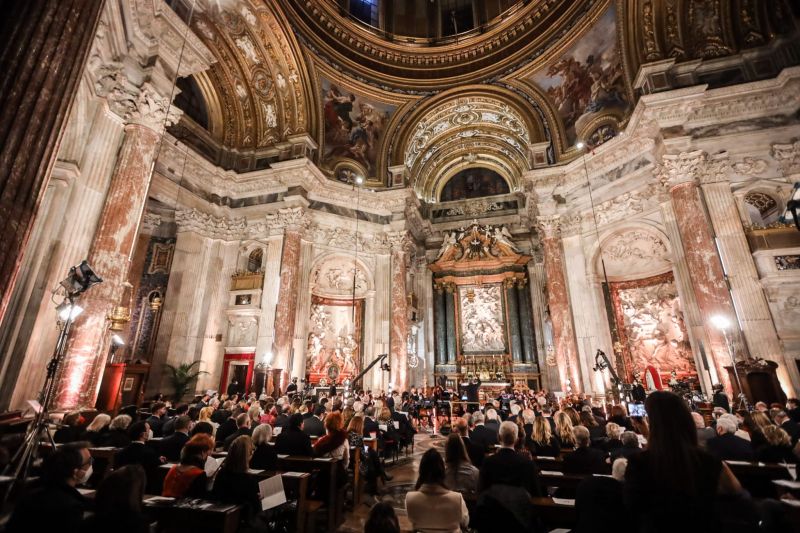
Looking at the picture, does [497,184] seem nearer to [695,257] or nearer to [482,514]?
[695,257]

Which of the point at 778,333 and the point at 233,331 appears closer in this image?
the point at 778,333

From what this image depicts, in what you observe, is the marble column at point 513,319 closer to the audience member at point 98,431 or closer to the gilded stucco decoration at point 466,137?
the gilded stucco decoration at point 466,137

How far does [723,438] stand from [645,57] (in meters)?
12.1

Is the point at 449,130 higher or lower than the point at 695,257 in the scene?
higher

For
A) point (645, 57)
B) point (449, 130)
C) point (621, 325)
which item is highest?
point (449, 130)

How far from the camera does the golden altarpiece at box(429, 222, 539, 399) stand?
55.6 feet

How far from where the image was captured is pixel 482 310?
60.1 ft

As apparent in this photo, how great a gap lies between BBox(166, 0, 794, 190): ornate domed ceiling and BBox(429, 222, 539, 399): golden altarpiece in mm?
4206

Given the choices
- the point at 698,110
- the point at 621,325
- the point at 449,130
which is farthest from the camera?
the point at 449,130

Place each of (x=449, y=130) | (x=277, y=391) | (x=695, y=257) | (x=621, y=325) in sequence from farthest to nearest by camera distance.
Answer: (x=449, y=130), (x=621, y=325), (x=277, y=391), (x=695, y=257)

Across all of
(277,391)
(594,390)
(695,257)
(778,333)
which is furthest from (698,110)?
(277,391)

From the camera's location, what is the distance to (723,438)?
12.9 ft

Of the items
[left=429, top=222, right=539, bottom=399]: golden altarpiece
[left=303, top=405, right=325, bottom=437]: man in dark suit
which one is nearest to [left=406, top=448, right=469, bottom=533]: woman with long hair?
[left=303, top=405, right=325, bottom=437]: man in dark suit

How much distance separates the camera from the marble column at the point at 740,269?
8.48m
